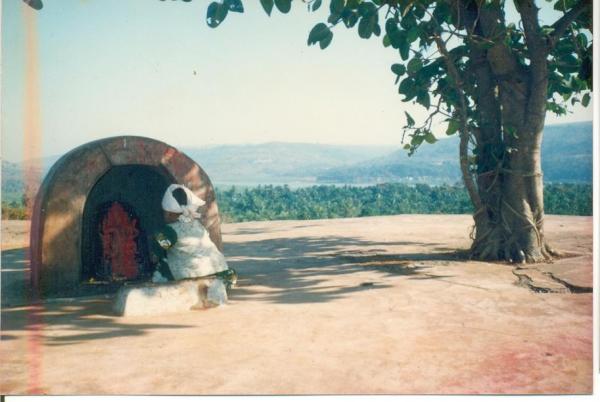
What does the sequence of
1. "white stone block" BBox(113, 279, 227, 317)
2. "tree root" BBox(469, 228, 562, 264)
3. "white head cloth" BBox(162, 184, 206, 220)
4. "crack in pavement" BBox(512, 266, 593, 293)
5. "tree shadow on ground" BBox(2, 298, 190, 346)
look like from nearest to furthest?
1. "tree shadow on ground" BBox(2, 298, 190, 346)
2. "white stone block" BBox(113, 279, 227, 317)
3. "white head cloth" BBox(162, 184, 206, 220)
4. "crack in pavement" BBox(512, 266, 593, 293)
5. "tree root" BBox(469, 228, 562, 264)

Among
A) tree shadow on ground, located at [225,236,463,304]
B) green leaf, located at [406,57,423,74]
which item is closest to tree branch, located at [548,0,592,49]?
green leaf, located at [406,57,423,74]

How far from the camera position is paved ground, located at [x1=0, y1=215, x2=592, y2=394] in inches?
119

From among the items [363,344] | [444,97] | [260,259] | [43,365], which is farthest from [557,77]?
[43,365]

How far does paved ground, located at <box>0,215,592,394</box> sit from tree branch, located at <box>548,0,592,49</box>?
2703 mm

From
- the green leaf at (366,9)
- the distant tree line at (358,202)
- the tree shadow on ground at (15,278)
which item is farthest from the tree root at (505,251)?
the distant tree line at (358,202)

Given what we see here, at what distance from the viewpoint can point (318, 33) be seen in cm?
578

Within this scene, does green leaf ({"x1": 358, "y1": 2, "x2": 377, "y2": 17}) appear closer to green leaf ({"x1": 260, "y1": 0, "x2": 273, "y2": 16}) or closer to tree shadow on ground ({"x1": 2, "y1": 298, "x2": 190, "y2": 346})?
green leaf ({"x1": 260, "y1": 0, "x2": 273, "y2": 16})

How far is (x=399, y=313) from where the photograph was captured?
169 inches

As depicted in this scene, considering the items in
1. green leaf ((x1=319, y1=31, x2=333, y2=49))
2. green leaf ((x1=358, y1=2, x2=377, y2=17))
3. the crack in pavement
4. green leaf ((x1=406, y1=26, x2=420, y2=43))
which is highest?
green leaf ((x1=358, y1=2, x2=377, y2=17))

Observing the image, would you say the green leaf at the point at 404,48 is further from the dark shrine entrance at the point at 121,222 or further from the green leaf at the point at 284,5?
the dark shrine entrance at the point at 121,222

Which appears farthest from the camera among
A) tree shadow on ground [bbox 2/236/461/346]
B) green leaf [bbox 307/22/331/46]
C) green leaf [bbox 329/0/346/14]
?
green leaf [bbox 307/22/331/46]

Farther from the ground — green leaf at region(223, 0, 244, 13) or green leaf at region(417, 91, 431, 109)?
green leaf at region(223, 0, 244, 13)

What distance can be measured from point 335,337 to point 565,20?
16.1 ft

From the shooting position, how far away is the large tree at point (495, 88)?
6.18m
